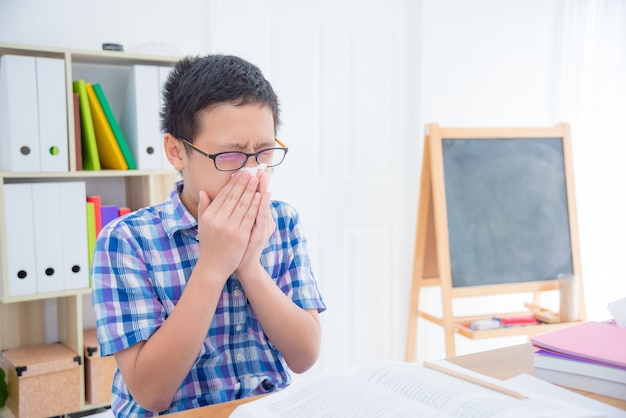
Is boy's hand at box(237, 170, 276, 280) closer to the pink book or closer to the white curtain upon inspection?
the pink book

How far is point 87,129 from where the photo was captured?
76.7 inches

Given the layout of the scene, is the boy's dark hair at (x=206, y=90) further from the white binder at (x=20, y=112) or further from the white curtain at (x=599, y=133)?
the white curtain at (x=599, y=133)

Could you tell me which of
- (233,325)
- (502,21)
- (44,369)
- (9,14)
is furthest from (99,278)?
(502,21)

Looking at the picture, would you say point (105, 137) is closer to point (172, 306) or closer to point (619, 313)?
point (172, 306)

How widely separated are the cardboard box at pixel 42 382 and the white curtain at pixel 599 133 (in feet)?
7.65

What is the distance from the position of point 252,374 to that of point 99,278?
332 mm

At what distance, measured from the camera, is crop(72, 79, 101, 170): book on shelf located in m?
1.94

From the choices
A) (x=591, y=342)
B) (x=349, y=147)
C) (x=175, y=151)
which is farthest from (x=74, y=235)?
(x=591, y=342)

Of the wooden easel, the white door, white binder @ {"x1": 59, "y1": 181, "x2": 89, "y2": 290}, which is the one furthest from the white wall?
the wooden easel

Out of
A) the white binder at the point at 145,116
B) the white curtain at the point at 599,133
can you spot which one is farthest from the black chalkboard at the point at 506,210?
the white binder at the point at 145,116

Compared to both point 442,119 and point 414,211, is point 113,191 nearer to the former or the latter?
point 414,211

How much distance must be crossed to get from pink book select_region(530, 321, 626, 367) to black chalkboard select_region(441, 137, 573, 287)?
126 cm

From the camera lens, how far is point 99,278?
100cm

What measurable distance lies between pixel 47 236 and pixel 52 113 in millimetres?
392
